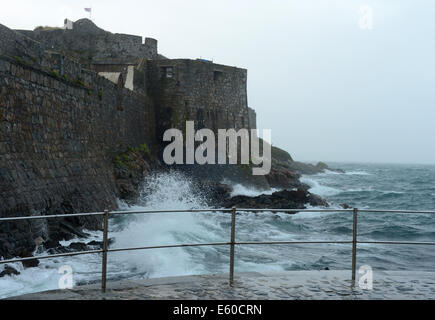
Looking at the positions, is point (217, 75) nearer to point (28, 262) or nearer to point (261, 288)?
point (28, 262)

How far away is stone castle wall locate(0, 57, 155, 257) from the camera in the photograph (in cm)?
941

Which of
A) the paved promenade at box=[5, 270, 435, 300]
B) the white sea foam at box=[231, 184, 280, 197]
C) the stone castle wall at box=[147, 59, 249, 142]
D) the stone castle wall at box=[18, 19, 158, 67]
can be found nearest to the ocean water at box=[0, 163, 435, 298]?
the white sea foam at box=[231, 184, 280, 197]

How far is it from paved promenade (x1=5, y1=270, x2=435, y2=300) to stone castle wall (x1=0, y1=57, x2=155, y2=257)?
4.17 m

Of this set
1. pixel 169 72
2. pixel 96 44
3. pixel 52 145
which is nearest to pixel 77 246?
pixel 52 145

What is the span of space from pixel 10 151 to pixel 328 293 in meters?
7.11

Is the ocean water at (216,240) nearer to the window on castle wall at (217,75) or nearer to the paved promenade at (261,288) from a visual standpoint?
the paved promenade at (261,288)

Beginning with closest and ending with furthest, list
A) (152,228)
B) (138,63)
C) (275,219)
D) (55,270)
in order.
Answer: (55,270) → (152,228) → (275,219) → (138,63)

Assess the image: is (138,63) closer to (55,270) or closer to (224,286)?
(55,270)

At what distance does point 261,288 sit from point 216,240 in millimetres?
8437

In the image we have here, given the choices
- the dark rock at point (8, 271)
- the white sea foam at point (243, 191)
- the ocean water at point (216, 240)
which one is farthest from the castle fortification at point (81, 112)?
the white sea foam at point (243, 191)

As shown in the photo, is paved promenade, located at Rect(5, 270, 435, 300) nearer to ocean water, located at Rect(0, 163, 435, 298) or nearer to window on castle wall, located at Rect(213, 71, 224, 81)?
ocean water, located at Rect(0, 163, 435, 298)

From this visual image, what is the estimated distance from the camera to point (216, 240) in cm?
1374

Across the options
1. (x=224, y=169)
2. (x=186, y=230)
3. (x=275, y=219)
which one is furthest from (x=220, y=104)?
(x=186, y=230)

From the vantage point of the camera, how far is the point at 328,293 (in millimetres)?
5262
